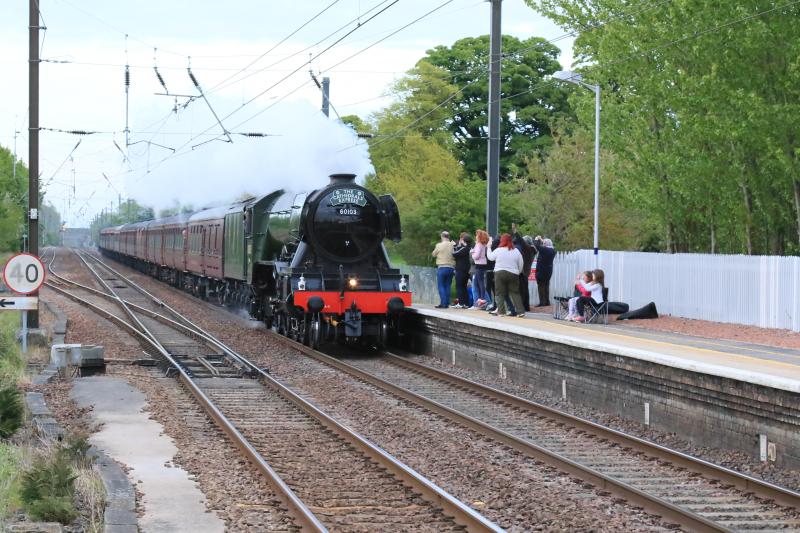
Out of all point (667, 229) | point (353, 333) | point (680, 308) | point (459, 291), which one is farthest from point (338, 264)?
point (667, 229)

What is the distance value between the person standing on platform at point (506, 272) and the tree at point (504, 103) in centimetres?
3697

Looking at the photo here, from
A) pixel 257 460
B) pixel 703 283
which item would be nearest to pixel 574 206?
pixel 703 283

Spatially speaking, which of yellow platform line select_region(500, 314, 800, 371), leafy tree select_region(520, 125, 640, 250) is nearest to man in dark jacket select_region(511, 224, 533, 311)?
yellow platform line select_region(500, 314, 800, 371)

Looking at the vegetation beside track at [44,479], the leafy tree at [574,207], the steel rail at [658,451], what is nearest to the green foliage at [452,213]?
the leafy tree at [574,207]

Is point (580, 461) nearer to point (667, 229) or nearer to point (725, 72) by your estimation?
point (725, 72)

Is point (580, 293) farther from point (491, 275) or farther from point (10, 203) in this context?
point (10, 203)

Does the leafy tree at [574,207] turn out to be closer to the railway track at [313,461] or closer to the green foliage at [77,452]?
the railway track at [313,461]

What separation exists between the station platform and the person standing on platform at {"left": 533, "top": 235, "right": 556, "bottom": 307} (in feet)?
16.1

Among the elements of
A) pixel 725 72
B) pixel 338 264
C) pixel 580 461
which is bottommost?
pixel 580 461

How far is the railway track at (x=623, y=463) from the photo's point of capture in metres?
8.30

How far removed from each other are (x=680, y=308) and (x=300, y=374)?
10.2 meters

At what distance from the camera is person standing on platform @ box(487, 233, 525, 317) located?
19.3 m

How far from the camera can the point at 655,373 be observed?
12039 millimetres

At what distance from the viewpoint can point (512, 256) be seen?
63.4 ft
